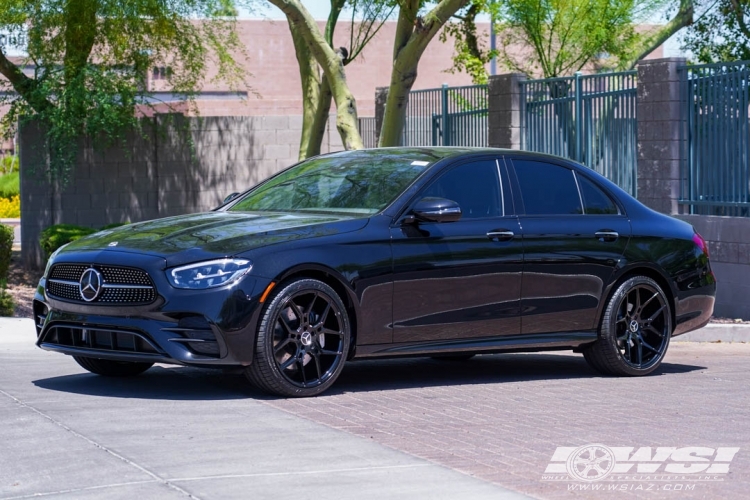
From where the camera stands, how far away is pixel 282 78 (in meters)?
50.4

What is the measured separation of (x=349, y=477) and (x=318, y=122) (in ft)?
48.2

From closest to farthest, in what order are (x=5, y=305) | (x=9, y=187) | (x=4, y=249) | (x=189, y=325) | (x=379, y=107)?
(x=189, y=325) < (x=5, y=305) < (x=4, y=249) < (x=379, y=107) < (x=9, y=187)

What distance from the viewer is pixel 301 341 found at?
8.08 m

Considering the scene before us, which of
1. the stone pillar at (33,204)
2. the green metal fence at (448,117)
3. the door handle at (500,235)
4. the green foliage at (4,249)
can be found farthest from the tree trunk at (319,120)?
the door handle at (500,235)

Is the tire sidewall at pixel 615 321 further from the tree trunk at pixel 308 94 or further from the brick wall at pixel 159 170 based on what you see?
the brick wall at pixel 159 170

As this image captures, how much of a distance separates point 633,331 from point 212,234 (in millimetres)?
3552

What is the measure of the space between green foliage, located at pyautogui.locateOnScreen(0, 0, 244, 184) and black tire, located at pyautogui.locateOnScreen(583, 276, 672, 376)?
36.6 feet

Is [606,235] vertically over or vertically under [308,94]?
under

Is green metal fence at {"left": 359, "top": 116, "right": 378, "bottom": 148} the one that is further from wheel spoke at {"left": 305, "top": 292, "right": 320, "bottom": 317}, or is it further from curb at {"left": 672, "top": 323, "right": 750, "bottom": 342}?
wheel spoke at {"left": 305, "top": 292, "right": 320, "bottom": 317}

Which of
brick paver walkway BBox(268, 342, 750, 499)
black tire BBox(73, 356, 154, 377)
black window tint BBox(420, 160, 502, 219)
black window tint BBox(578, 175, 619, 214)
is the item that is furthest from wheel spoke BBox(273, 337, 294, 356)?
black window tint BBox(578, 175, 619, 214)

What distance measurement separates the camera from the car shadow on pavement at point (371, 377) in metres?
8.41

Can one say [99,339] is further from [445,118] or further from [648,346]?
[445,118]

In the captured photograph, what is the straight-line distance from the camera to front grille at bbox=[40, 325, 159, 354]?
786 cm

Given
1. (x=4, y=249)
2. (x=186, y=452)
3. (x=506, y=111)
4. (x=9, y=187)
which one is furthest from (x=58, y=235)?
(x=9, y=187)
